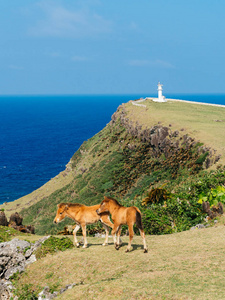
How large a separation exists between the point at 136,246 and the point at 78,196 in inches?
2017

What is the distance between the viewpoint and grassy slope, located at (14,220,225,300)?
1197 centimetres

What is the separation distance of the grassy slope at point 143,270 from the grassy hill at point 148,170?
8.93m

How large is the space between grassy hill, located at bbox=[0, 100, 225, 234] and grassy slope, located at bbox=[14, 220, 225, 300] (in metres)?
8.93

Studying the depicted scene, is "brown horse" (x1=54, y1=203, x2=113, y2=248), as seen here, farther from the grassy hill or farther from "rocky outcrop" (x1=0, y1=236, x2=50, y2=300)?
the grassy hill

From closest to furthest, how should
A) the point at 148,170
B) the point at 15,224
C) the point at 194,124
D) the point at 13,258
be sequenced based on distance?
the point at 13,258 → the point at 15,224 → the point at 148,170 → the point at 194,124

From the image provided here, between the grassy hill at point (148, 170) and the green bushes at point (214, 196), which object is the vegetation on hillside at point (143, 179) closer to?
the grassy hill at point (148, 170)

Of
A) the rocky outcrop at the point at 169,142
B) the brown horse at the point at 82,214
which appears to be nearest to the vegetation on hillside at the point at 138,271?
the brown horse at the point at 82,214

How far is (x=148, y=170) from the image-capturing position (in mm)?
59406

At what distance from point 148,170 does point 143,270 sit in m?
45.6

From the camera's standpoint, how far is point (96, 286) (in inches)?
512

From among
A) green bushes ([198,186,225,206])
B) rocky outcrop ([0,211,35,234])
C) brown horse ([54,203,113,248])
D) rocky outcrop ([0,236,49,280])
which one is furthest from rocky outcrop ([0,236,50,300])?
green bushes ([198,186,225,206])

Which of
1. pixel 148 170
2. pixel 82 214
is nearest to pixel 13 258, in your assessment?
pixel 82 214

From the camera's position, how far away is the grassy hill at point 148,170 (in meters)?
29.7

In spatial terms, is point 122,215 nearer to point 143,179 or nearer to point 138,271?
point 138,271
